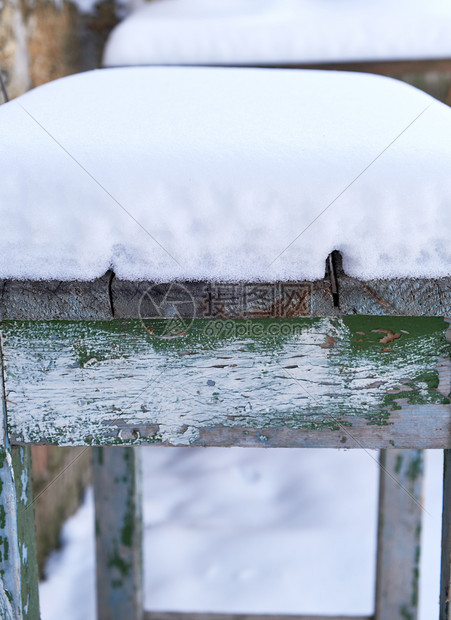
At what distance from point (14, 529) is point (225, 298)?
0.57m

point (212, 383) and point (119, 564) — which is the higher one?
point (212, 383)

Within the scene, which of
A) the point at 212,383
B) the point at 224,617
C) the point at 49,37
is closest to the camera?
the point at 212,383

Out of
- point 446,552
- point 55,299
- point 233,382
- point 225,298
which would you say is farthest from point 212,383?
point 446,552

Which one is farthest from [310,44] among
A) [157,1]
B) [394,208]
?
[394,208]

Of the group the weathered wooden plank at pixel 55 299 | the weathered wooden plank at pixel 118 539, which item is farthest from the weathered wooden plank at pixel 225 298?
the weathered wooden plank at pixel 118 539

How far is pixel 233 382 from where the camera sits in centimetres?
88

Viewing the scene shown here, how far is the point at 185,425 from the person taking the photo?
0.89m

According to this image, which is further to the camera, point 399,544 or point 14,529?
point 399,544

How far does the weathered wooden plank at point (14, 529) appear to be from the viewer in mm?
913

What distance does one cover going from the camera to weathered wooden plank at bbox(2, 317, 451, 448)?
0.86 metres

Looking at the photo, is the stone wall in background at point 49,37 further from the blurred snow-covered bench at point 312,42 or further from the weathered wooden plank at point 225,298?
the weathered wooden plank at point 225,298

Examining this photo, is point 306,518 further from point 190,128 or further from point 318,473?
point 190,128

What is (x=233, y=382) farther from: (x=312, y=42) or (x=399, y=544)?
(x=312, y=42)

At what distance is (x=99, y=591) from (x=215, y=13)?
288cm
